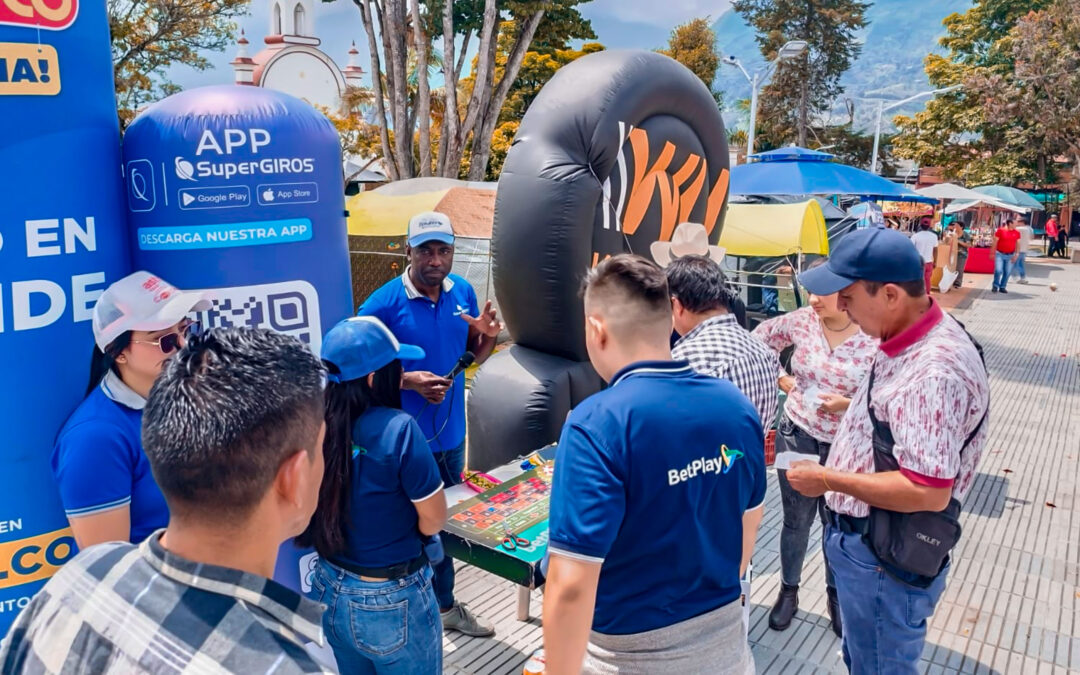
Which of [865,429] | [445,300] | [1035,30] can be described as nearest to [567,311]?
[445,300]

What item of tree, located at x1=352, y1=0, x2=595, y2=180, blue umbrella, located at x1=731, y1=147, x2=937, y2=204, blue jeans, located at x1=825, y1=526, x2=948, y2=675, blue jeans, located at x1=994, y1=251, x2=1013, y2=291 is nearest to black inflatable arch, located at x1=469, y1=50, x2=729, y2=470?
blue jeans, located at x1=825, y1=526, x2=948, y2=675

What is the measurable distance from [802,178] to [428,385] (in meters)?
8.51

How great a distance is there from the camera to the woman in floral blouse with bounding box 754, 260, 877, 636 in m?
3.32

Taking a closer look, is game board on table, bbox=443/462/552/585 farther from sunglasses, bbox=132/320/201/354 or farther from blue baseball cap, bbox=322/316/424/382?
sunglasses, bbox=132/320/201/354

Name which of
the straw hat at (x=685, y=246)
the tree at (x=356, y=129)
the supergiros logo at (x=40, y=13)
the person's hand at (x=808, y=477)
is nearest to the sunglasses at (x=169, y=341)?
the supergiros logo at (x=40, y=13)

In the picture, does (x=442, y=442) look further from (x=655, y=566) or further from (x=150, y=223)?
(x=655, y=566)

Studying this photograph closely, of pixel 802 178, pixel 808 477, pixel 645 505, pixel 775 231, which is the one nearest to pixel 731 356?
pixel 808 477

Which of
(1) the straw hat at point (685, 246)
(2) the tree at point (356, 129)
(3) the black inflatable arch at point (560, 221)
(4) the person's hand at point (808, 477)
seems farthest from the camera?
(2) the tree at point (356, 129)

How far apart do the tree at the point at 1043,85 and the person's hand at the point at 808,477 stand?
28859mm

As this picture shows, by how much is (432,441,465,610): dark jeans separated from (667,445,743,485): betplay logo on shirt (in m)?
1.67

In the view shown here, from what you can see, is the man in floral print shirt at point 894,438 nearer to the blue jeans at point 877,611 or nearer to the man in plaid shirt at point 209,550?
the blue jeans at point 877,611

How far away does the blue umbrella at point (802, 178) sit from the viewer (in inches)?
393

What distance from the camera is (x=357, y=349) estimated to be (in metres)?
1.97

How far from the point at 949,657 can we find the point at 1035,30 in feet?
94.9
